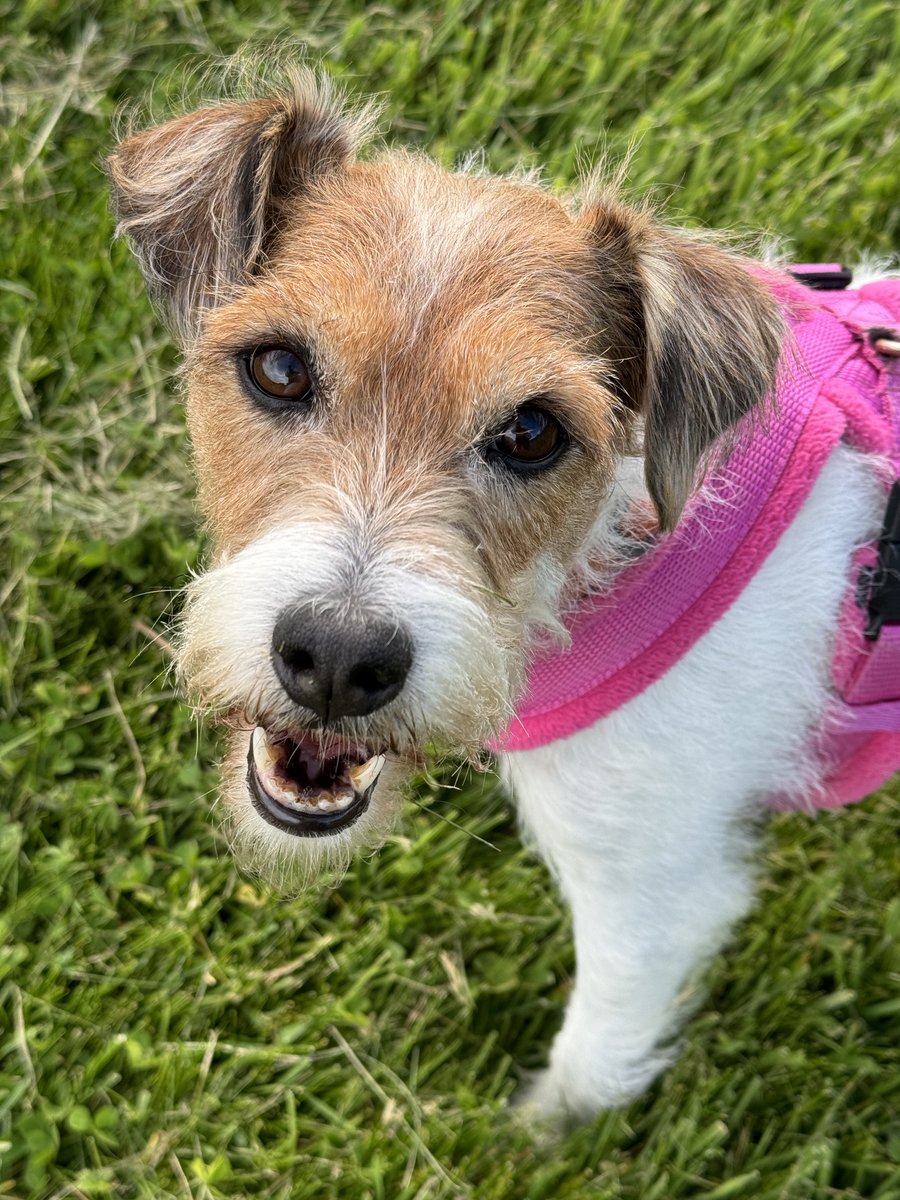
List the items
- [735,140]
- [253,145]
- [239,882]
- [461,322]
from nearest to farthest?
[461,322], [253,145], [239,882], [735,140]

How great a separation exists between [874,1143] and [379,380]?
2.98m

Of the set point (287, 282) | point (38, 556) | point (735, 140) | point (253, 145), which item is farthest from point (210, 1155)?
point (735, 140)

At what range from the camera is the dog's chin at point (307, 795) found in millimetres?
2393

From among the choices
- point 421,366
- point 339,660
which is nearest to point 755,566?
point 421,366

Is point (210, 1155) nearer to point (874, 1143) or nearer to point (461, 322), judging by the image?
point (874, 1143)

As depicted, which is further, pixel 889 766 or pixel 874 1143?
pixel 874 1143

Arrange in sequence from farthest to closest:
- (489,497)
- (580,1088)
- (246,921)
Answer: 1. (246,921)
2. (580,1088)
3. (489,497)

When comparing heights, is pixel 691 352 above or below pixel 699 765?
above

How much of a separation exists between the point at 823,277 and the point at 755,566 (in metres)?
1.18

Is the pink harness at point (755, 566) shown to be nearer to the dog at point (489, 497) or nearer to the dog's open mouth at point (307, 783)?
the dog at point (489, 497)

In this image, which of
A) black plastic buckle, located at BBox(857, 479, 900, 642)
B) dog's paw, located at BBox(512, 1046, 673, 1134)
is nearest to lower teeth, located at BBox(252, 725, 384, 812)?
black plastic buckle, located at BBox(857, 479, 900, 642)

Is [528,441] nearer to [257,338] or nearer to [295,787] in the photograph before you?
[257,338]

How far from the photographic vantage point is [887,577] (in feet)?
8.48

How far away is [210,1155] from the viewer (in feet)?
10.7
